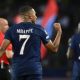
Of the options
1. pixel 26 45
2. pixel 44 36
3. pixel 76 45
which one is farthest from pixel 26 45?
pixel 76 45

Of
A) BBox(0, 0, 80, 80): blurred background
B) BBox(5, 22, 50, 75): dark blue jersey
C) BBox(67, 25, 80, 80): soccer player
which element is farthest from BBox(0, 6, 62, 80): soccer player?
BBox(0, 0, 80, 80): blurred background

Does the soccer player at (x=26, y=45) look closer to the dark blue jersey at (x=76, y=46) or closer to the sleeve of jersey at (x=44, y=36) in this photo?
the sleeve of jersey at (x=44, y=36)

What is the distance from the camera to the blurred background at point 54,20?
2009cm

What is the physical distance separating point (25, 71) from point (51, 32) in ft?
38.6

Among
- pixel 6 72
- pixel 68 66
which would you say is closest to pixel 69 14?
pixel 68 66

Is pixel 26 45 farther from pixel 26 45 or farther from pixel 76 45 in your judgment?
pixel 76 45

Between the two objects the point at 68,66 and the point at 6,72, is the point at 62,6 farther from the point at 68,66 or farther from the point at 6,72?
the point at 6,72

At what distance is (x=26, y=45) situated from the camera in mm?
8555

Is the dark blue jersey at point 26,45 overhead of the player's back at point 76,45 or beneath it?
overhead

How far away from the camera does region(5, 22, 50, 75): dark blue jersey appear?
8562mm

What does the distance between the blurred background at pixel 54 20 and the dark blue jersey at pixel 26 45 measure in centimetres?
1102

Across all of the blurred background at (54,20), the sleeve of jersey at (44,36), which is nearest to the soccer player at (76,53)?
the sleeve of jersey at (44,36)

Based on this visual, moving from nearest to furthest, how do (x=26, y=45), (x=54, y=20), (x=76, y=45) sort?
(x=26, y=45)
(x=76, y=45)
(x=54, y=20)

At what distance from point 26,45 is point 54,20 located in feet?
41.0
